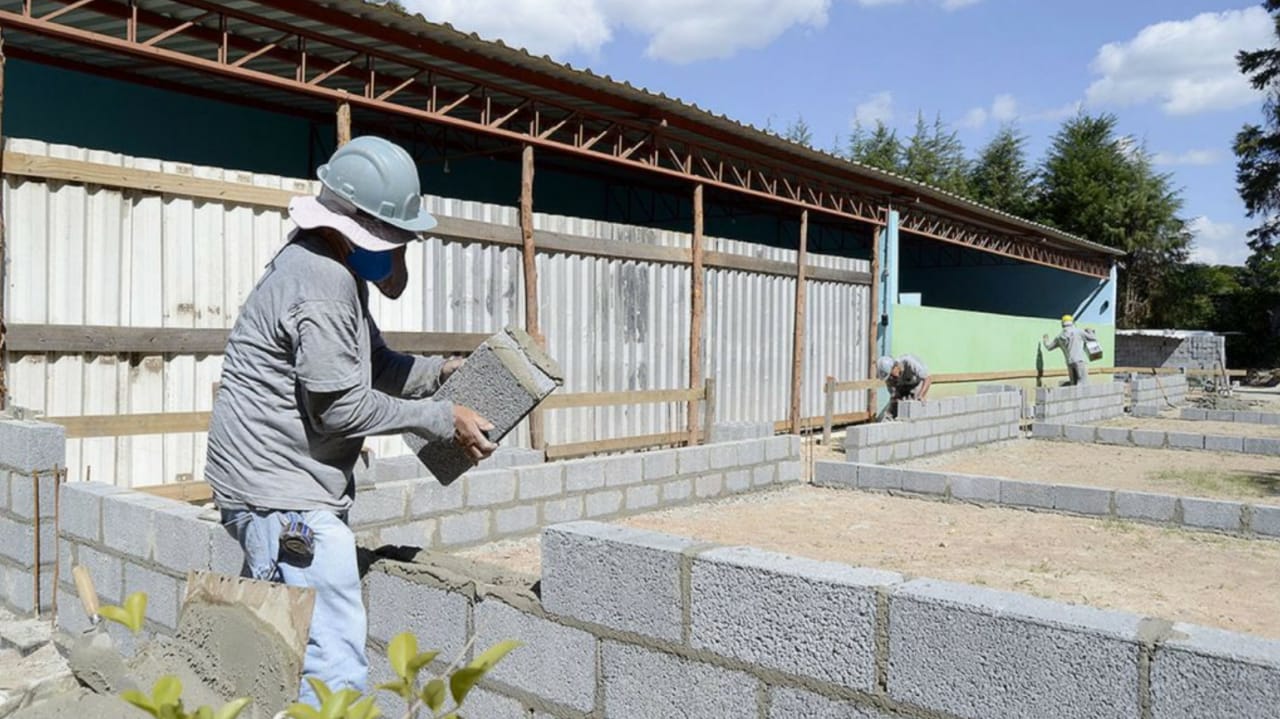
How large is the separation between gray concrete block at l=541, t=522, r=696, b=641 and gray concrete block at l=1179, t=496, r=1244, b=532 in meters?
6.81

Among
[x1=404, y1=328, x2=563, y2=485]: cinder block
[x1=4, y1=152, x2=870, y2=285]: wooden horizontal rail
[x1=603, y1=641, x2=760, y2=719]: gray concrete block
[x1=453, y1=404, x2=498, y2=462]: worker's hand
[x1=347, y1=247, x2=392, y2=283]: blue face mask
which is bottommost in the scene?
[x1=603, y1=641, x2=760, y2=719]: gray concrete block

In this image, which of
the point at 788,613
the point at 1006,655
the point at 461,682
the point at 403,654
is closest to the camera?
the point at 461,682

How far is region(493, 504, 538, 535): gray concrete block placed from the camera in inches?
291

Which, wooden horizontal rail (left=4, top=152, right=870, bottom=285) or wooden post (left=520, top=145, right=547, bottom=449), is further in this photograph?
wooden post (left=520, top=145, right=547, bottom=449)

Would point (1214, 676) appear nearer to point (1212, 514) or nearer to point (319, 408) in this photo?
point (319, 408)

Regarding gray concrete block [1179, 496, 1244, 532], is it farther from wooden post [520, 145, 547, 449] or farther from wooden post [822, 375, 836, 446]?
wooden post [520, 145, 547, 449]

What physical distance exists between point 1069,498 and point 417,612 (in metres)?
7.06

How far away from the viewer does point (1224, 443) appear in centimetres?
1394

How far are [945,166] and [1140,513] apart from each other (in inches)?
1475

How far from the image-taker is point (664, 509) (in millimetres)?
8844

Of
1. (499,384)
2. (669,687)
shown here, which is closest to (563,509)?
(499,384)

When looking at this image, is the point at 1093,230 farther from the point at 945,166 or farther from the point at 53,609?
the point at 53,609

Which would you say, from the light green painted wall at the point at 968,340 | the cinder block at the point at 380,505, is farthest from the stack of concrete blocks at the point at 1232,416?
the cinder block at the point at 380,505

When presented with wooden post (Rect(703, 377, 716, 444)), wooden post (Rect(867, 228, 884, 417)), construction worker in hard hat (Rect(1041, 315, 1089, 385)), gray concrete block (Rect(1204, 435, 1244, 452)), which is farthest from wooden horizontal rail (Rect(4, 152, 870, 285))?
construction worker in hard hat (Rect(1041, 315, 1089, 385))
